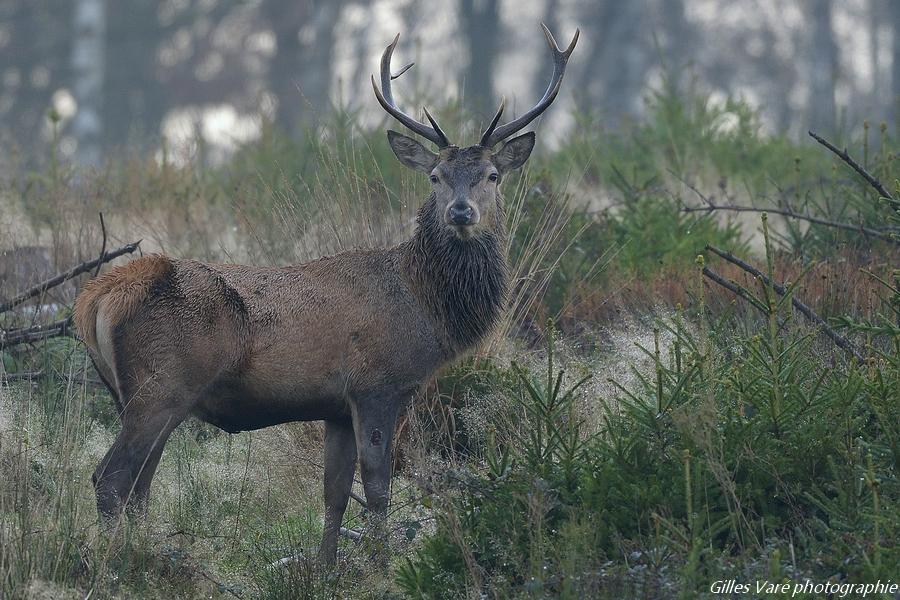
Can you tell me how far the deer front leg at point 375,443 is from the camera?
6121mm

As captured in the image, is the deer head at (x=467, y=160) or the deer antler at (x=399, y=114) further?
the deer antler at (x=399, y=114)

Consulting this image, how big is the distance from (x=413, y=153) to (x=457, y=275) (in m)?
0.92

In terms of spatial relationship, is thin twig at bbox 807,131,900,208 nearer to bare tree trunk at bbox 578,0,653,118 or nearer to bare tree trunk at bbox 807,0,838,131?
bare tree trunk at bbox 578,0,653,118

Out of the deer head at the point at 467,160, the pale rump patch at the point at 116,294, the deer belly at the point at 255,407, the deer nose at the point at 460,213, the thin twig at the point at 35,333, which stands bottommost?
the deer belly at the point at 255,407

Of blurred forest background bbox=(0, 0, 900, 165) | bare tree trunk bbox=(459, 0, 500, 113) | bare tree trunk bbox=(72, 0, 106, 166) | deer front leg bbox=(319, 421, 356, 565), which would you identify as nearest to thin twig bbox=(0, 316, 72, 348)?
deer front leg bbox=(319, 421, 356, 565)

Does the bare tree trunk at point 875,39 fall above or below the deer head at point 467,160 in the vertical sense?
above

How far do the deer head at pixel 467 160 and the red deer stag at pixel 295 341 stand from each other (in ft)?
0.09

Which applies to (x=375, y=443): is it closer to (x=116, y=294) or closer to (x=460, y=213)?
(x=460, y=213)

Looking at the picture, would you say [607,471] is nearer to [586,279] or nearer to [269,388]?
[269,388]

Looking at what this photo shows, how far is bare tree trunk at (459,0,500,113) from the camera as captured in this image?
2647 centimetres

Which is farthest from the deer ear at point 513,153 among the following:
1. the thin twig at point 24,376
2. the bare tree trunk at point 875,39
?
the bare tree trunk at point 875,39

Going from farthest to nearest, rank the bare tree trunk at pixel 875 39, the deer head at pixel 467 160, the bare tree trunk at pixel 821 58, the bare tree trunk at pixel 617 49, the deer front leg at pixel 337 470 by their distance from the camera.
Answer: the bare tree trunk at pixel 875 39 < the bare tree trunk at pixel 821 58 < the bare tree trunk at pixel 617 49 < the deer head at pixel 467 160 < the deer front leg at pixel 337 470

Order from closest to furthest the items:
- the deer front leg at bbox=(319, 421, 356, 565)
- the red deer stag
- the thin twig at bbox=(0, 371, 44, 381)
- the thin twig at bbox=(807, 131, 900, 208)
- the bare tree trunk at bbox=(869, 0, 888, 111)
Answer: the thin twig at bbox=(807, 131, 900, 208), the red deer stag, the deer front leg at bbox=(319, 421, 356, 565), the thin twig at bbox=(0, 371, 44, 381), the bare tree trunk at bbox=(869, 0, 888, 111)

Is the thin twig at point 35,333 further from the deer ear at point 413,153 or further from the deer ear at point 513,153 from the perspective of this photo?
the deer ear at point 513,153
